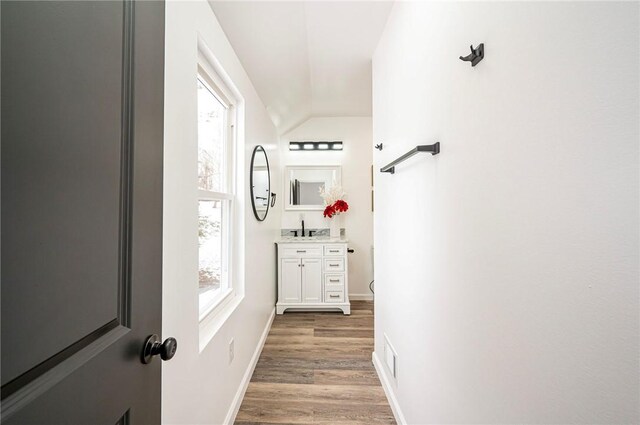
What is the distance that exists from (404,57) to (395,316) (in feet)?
4.85

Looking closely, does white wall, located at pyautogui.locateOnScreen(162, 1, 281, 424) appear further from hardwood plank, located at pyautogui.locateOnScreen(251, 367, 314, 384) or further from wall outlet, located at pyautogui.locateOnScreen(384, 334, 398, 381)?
wall outlet, located at pyautogui.locateOnScreen(384, 334, 398, 381)

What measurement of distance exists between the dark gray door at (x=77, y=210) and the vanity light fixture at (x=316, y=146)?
127 inches

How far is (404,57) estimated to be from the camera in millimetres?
1439

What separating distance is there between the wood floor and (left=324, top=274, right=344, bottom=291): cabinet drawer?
1.50 ft

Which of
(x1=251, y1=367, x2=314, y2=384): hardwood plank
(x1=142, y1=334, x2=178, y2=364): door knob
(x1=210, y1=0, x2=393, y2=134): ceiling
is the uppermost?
(x1=210, y1=0, x2=393, y2=134): ceiling

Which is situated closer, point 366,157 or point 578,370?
point 578,370

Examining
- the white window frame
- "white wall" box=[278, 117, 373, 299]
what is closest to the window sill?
the white window frame

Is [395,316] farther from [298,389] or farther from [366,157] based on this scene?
[366,157]

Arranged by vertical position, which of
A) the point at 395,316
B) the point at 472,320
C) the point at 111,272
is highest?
the point at 111,272

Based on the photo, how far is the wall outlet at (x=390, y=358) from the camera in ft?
5.35

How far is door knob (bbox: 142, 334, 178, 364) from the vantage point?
64 cm

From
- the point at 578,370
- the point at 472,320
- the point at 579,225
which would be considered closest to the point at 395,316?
the point at 472,320

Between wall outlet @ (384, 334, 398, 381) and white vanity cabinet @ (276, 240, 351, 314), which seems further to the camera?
white vanity cabinet @ (276, 240, 351, 314)

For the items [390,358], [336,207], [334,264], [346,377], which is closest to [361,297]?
[334,264]
